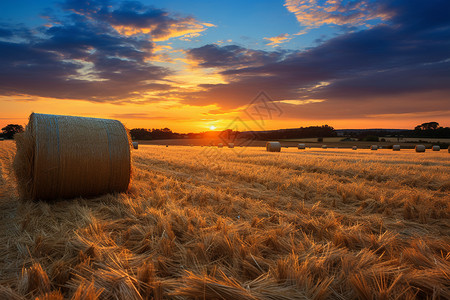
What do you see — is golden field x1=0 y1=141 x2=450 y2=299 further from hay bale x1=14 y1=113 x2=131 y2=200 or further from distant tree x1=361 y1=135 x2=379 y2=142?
distant tree x1=361 y1=135 x2=379 y2=142

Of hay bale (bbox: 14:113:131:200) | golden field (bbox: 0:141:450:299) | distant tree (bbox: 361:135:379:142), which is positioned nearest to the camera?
golden field (bbox: 0:141:450:299)

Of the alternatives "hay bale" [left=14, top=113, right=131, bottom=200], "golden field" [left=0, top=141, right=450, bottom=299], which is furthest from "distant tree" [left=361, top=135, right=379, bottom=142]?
"hay bale" [left=14, top=113, right=131, bottom=200]

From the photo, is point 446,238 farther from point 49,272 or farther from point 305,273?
point 49,272

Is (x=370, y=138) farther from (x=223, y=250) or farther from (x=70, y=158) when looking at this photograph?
(x=223, y=250)

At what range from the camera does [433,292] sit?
204 centimetres

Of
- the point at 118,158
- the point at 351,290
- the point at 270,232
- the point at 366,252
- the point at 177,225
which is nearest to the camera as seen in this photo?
the point at 351,290

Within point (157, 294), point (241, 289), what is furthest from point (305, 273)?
point (157, 294)

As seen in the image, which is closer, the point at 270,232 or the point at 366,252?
the point at 366,252

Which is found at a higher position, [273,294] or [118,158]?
[118,158]

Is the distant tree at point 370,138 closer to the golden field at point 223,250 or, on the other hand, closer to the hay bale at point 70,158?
the golden field at point 223,250

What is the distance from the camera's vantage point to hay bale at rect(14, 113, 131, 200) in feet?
16.4

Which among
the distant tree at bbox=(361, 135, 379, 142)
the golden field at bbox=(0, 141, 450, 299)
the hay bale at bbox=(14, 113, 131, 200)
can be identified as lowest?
the golden field at bbox=(0, 141, 450, 299)

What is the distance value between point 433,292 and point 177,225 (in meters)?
2.67

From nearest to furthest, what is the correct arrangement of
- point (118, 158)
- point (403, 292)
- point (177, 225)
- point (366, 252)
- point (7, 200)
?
point (403, 292), point (366, 252), point (177, 225), point (7, 200), point (118, 158)
